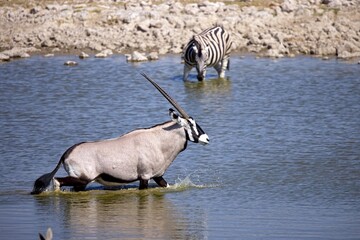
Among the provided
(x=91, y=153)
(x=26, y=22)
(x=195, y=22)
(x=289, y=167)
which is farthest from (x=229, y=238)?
(x=26, y=22)

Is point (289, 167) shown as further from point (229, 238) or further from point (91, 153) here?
point (229, 238)

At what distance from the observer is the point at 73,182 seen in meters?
12.1

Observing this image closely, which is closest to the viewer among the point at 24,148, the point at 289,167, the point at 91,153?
the point at 91,153

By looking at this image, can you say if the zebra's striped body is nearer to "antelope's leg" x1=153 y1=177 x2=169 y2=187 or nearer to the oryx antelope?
the oryx antelope

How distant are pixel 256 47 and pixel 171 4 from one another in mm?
2992

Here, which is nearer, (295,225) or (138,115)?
(295,225)

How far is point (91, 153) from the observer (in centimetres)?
1206

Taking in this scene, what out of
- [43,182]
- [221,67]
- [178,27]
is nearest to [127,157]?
[43,182]

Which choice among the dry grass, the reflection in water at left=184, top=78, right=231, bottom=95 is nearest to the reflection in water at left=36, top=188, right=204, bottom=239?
the reflection in water at left=184, top=78, right=231, bottom=95

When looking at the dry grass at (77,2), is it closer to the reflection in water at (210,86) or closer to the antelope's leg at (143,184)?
the reflection in water at (210,86)

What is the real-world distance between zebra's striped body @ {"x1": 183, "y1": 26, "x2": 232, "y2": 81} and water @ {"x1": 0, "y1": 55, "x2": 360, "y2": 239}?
0.94 ft

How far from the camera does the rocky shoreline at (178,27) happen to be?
2386cm

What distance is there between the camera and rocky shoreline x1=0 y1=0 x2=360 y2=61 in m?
23.9

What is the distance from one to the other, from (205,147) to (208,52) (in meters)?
6.38
